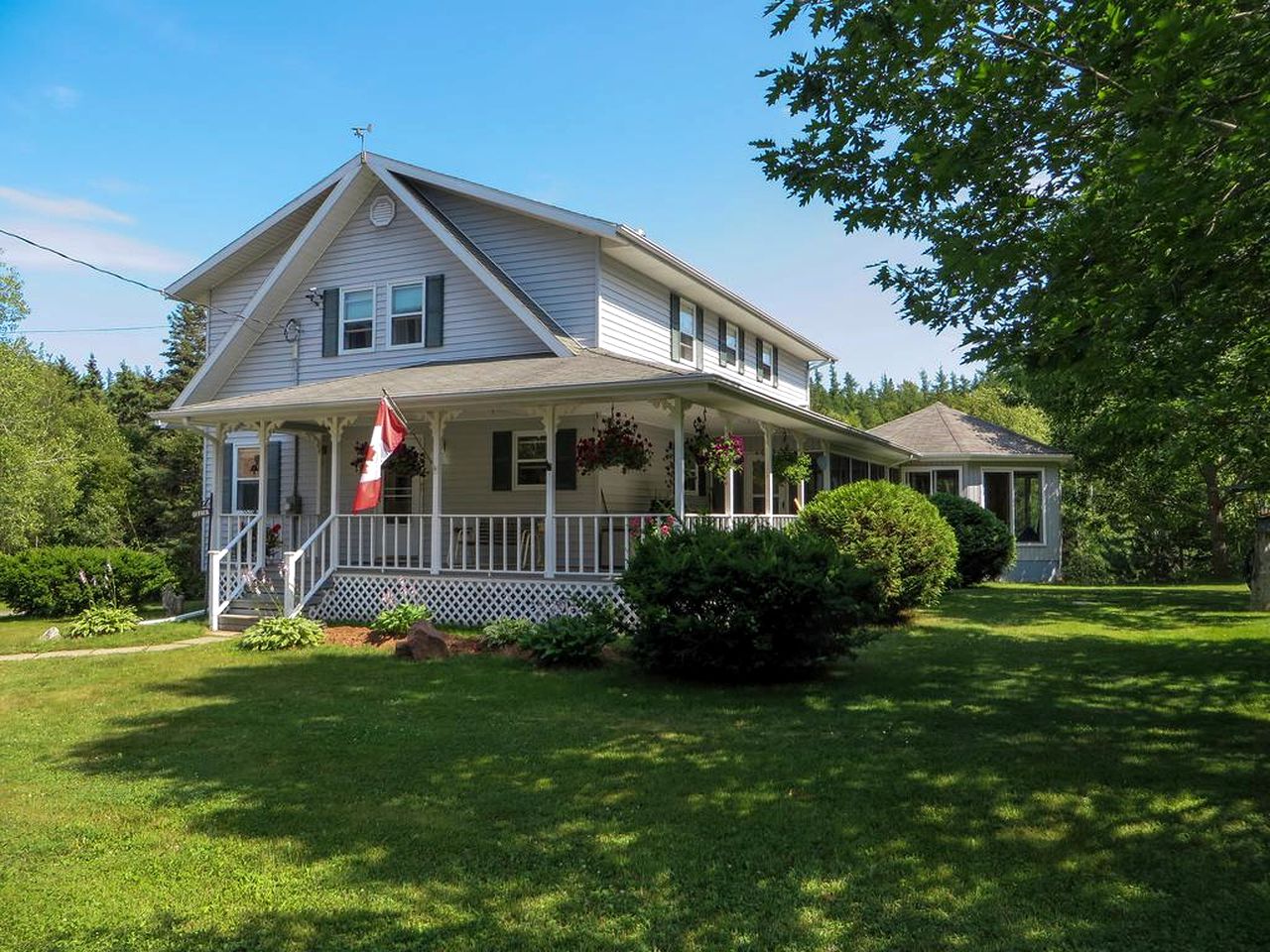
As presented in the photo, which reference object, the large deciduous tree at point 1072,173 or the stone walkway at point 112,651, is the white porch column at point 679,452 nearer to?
the large deciduous tree at point 1072,173

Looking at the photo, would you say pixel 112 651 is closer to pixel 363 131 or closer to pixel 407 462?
pixel 407 462

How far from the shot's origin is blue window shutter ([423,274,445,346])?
1587 centimetres

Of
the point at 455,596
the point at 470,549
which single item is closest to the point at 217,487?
the point at 470,549

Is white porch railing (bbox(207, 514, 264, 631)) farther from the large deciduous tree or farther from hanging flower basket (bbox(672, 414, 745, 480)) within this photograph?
the large deciduous tree

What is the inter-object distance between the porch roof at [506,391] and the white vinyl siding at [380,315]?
0.44 m

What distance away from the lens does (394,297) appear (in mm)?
16469

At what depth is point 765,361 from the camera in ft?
71.6

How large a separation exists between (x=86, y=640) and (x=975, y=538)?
17764 mm

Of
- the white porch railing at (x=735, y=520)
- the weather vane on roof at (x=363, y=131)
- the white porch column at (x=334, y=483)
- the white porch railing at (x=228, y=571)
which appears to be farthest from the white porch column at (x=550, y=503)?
the weather vane on roof at (x=363, y=131)

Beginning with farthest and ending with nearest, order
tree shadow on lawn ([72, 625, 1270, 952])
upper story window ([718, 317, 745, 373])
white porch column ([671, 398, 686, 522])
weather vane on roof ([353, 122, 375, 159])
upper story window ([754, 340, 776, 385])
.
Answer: upper story window ([754, 340, 776, 385]) → upper story window ([718, 317, 745, 373]) → weather vane on roof ([353, 122, 375, 159]) → white porch column ([671, 398, 686, 522]) → tree shadow on lawn ([72, 625, 1270, 952])

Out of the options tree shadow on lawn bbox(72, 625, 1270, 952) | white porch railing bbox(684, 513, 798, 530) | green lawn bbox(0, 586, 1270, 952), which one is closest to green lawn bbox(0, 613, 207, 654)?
green lawn bbox(0, 586, 1270, 952)

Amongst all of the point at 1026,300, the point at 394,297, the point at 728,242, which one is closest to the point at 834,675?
the point at 1026,300

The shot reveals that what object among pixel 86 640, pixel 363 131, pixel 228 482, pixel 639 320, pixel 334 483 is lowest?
pixel 86 640

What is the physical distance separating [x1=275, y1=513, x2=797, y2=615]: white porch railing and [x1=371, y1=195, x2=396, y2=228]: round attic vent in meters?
5.79
